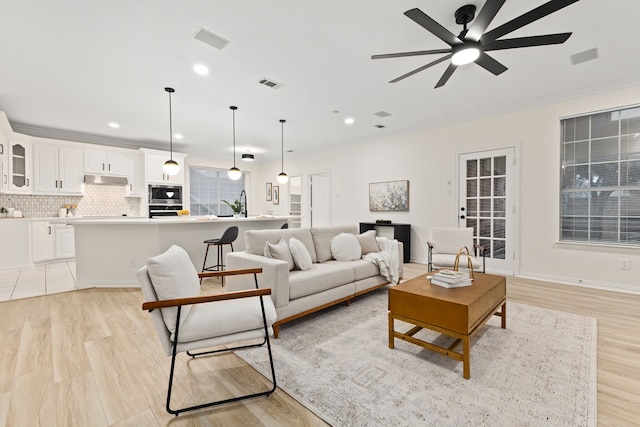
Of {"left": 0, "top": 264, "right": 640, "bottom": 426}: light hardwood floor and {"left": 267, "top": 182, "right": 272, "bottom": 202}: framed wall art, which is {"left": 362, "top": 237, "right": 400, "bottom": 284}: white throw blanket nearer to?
{"left": 0, "top": 264, "right": 640, "bottom": 426}: light hardwood floor

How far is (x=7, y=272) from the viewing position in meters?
5.02

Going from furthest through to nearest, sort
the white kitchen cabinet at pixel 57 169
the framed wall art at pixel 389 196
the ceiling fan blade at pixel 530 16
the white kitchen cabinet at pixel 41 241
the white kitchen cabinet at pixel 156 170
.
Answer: the white kitchen cabinet at pixel 156 170 < the framed wall art at pixel 389 196 < the white kitchen cabinet at pixel 57 169 < the white kitchen cabinet at pixel 41 241 < the ceiling fan blade at pixel 530 16

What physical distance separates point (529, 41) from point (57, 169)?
25.8 feet

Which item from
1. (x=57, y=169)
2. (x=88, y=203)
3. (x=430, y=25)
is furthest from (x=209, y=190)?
(x=430, y=25)

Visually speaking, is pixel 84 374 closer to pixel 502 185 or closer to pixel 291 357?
pixel 291 357

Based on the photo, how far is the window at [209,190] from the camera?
8.35m

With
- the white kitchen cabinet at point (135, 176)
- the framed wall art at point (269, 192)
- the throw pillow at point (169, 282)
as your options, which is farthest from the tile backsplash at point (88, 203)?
the throw pillow at point (169, 282)

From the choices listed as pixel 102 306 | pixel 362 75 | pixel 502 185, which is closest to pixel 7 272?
pixel 102 306

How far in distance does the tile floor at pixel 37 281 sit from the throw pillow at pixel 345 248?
368 cm

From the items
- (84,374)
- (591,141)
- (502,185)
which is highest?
(591,141)

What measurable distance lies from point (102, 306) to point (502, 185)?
5.88m

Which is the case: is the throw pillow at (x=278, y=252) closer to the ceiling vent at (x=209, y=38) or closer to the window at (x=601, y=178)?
the ceiling vent at (x=209, y=38)

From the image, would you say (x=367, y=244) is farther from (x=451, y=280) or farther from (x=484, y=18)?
(x=484, y=18)

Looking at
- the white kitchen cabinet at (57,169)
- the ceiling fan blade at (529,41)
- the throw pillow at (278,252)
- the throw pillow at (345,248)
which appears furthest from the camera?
the white kitchen cabinet at (57,169)
